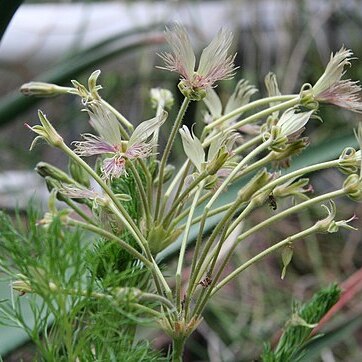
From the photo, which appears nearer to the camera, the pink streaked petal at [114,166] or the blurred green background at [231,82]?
the pink streaked petal at [114,166]

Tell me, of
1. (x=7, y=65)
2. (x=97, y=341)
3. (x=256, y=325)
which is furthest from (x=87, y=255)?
(x=7, y=65)

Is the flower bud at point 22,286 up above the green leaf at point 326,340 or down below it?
above

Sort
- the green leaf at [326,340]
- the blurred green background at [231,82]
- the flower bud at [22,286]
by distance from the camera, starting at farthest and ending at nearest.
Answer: the blurred green background at [231,82] → the green leaf at [326,340] → the flower bud at [22,286]

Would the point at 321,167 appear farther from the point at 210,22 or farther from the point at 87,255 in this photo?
the point at 210,22

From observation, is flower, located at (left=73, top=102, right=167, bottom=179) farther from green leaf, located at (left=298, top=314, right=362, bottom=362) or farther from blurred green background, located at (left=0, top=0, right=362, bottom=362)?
blurred green background, located at (left=0, top=0, right=362, bottom=362)

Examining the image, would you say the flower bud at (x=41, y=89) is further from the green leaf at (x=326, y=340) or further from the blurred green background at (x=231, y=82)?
the blurred green background at (x=231, y=82)

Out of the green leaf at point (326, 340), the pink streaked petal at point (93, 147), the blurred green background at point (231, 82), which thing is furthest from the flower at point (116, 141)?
the blurred green background at point (231, 82)

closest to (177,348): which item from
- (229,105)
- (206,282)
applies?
(206,282)
